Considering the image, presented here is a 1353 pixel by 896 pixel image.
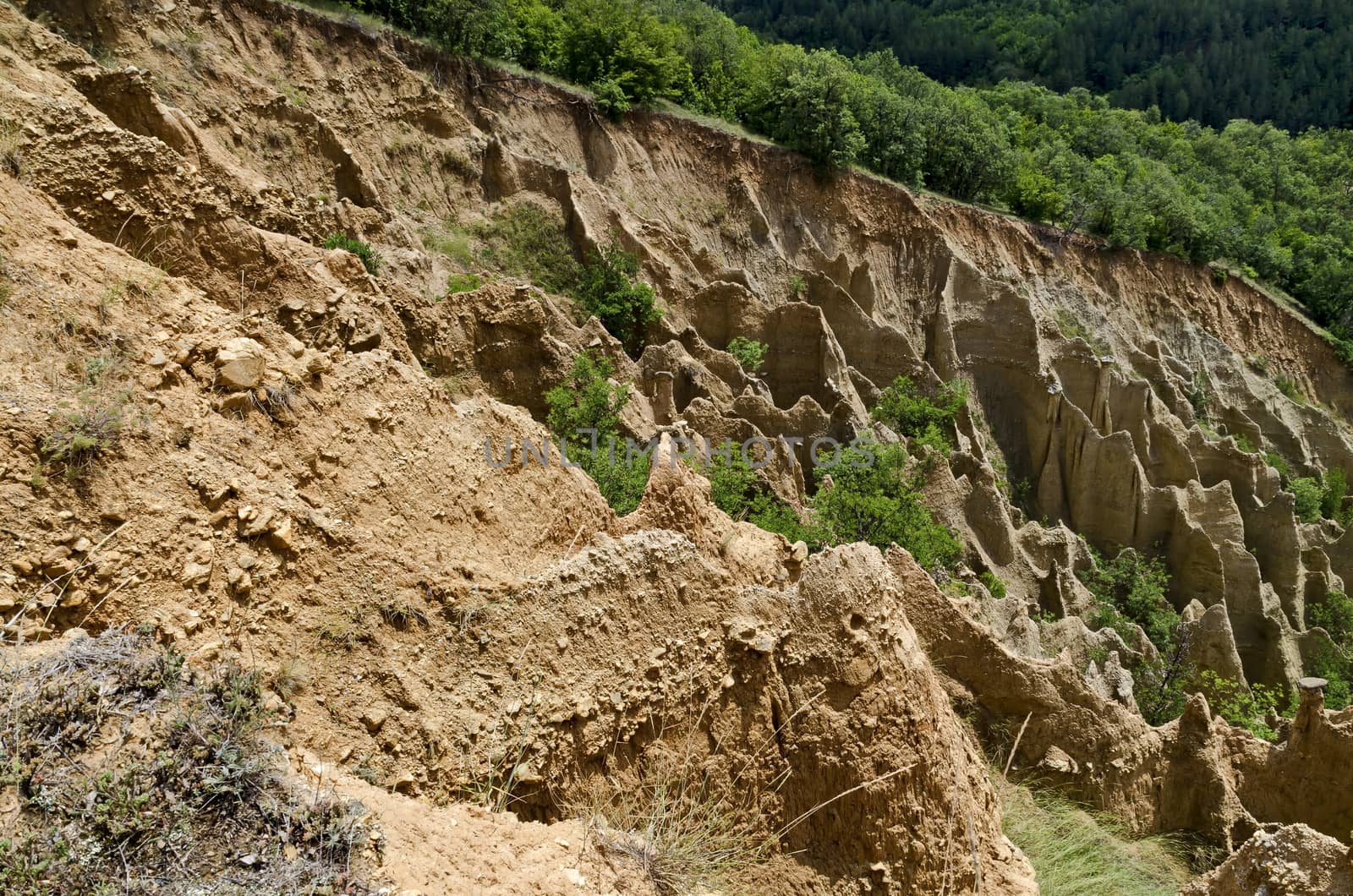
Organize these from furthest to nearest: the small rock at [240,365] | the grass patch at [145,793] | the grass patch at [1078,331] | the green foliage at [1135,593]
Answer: the grass patch at [1078,331]
the green foliage at [1135,593]
the small rock at [240,365]
the grass patch at [145,793]

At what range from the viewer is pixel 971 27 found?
78.6 meters

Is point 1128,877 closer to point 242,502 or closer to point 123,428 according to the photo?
point 242,502

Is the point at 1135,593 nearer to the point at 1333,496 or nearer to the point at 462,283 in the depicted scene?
the point at 1333,496

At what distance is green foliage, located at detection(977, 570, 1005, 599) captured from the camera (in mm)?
20094

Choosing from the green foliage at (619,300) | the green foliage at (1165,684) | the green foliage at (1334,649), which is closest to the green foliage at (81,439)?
the green foliage at (1165,684)

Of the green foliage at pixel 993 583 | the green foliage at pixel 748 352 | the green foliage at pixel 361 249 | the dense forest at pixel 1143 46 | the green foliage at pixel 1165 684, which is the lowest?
the green foliage at pixel 1165 684

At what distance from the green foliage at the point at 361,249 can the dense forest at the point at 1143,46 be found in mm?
69705

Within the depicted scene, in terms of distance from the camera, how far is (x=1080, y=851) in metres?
7.32

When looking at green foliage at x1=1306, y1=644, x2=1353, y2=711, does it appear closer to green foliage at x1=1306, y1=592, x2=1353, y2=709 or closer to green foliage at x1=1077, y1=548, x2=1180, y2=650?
green foliage at x1=1306, y1=592, x2=1353, y2=709

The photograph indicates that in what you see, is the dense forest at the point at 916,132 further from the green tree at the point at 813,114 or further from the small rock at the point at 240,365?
the small rock at the point at 240,365

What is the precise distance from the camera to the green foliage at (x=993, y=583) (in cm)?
2009

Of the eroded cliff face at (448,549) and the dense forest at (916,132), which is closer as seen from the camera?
the eroded cliff face at (448,549)

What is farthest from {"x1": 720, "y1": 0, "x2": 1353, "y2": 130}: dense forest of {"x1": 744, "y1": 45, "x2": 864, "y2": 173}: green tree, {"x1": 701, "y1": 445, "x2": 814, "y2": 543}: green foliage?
{"x1": 701, "y1": 445, "x2": 814, "y2": 543}: green foliage

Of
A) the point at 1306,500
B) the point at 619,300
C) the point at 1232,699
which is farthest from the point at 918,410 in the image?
the point at 1306,500
